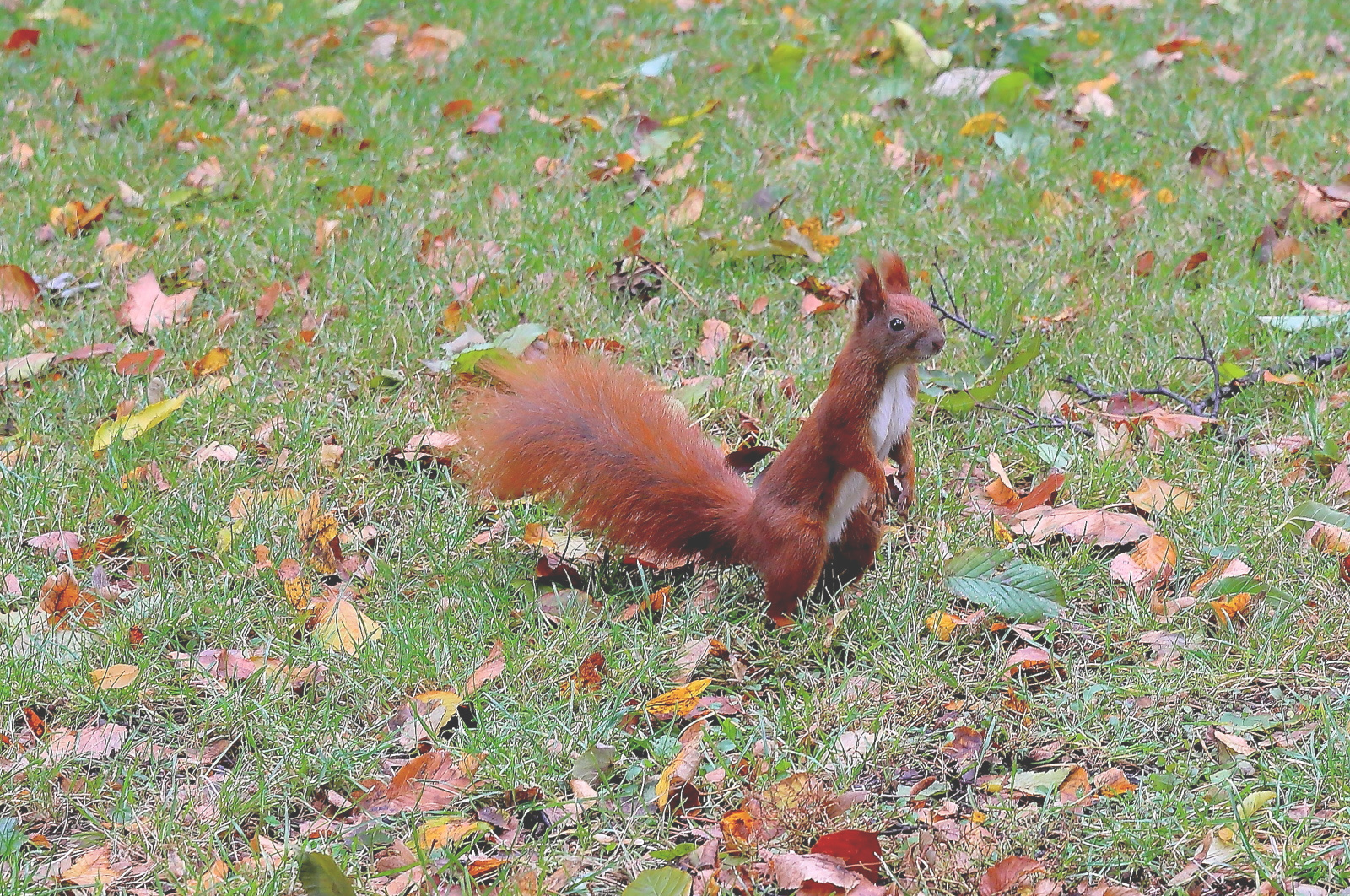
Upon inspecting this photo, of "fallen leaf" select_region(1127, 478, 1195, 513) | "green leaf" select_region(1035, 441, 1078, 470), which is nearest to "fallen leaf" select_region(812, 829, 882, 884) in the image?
"fallen leaf" select_region(1127, 478, 1195, 513)

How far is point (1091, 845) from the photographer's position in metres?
1.81

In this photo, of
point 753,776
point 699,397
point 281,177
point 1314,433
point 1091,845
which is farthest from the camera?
point 281,177

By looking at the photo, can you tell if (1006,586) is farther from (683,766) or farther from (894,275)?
(683,766)

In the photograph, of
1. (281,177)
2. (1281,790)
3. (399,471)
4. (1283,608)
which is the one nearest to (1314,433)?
(1283,608)

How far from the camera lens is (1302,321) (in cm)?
313

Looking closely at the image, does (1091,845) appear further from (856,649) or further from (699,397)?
(699,397)

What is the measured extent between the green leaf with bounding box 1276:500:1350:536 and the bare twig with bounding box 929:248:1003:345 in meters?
0.81

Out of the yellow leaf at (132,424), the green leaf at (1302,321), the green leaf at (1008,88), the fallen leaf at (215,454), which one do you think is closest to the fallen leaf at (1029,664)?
the green leaf at (1302,321)

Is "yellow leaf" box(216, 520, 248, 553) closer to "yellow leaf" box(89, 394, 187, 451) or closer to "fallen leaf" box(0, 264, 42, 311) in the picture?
"yellow leaf" box(89, 394, 187, 451)

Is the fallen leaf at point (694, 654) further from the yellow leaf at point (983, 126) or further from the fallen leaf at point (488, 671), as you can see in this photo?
the yellow leaf at point (983, 126)

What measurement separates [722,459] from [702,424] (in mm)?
579

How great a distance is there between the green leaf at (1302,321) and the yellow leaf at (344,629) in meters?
2.16

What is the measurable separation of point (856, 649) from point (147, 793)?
1141 mm

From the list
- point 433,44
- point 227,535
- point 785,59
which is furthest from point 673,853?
point 433,44
